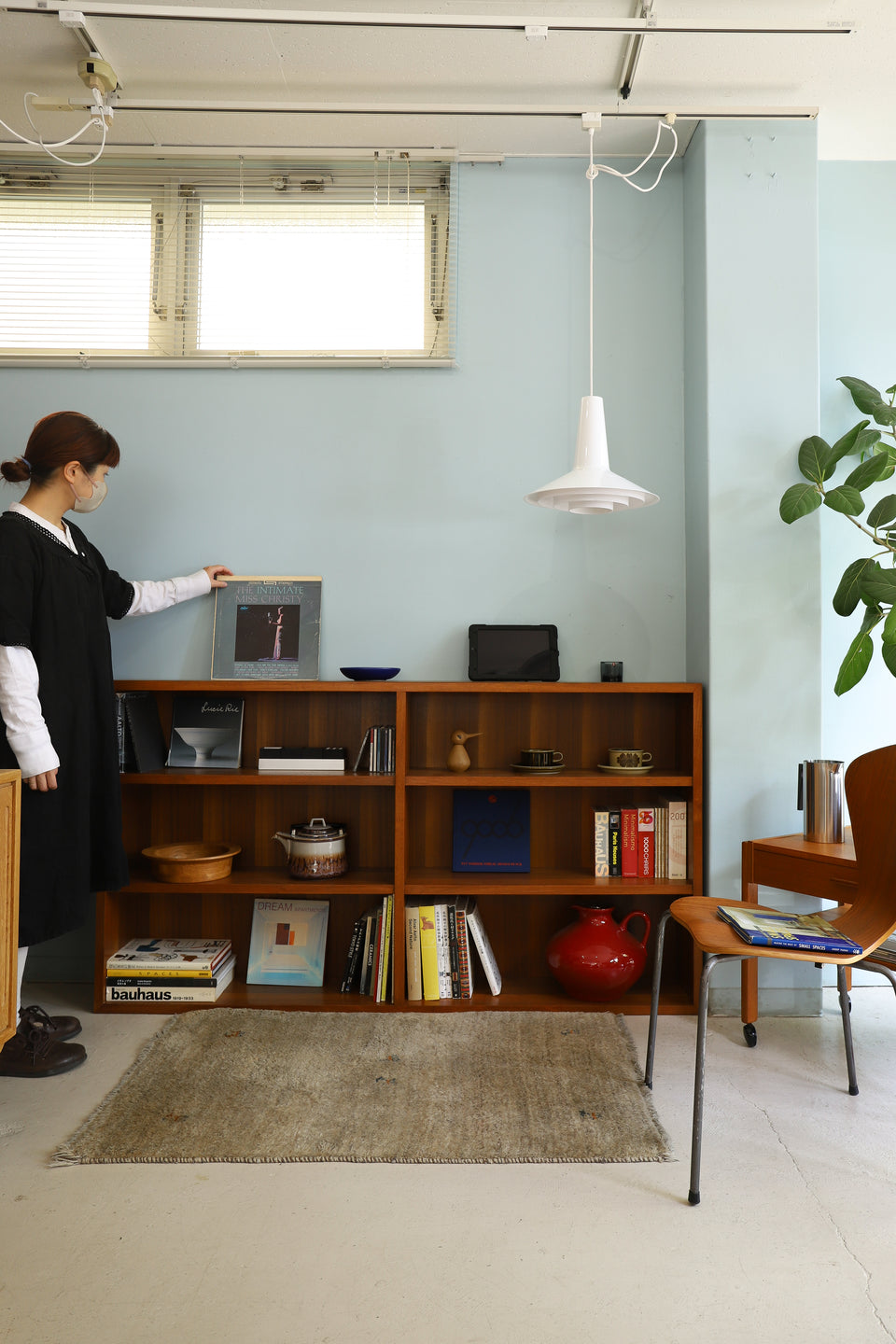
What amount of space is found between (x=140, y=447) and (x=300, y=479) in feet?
1.93

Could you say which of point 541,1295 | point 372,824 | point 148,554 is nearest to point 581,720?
point 372,824

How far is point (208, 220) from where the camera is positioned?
3203 mm

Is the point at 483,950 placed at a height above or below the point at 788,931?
below

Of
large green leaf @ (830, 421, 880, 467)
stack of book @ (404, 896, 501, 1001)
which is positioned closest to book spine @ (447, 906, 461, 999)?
stack of book @ (404, 896, 501, 1001)

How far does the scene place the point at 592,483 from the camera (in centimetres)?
236

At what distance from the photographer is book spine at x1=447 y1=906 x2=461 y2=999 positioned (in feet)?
9.31

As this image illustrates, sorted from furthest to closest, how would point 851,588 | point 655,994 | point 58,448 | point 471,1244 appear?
point 851,588 < point 58,448 < point 655,994 < point 471,1244

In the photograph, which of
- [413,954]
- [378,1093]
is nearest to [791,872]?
[413,954]

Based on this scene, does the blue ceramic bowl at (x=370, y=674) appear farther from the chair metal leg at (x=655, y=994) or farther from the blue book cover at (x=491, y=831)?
the chair metal leg at (x=655, y=994)

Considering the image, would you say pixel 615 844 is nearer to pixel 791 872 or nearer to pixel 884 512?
pixel 791 872

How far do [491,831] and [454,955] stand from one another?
0.44 m

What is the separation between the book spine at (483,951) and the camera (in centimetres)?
284

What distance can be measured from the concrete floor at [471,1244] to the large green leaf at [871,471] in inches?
68.1

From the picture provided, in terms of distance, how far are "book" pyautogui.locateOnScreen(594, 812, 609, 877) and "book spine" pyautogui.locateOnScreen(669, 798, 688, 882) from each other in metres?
0.21
